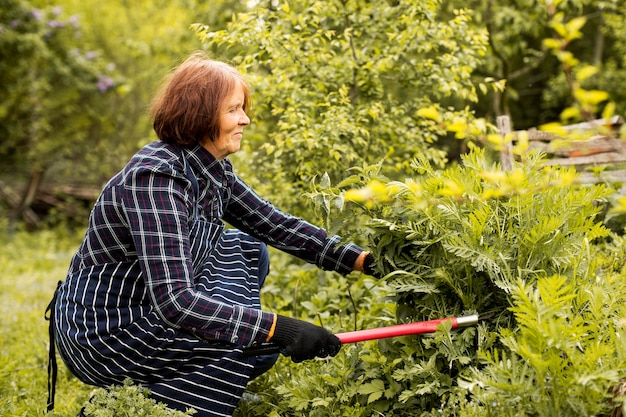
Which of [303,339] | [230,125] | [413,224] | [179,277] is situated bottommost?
[303,339]

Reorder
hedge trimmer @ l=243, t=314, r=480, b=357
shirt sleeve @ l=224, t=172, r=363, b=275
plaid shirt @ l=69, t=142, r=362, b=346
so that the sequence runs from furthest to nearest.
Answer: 1. shirt sleeve @ l=224, t=172, r=363, b=275
2. plaid shirt @ l=69, t=142, r=362, b=346
3. hedge trimmer @ l=243, t=314, r=480, b=357

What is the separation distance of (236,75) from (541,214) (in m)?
1.22

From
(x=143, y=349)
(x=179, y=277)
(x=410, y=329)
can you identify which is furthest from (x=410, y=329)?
(x=143, y=349)

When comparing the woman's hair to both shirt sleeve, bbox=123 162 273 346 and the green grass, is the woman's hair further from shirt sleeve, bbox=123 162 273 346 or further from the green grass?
the green grass

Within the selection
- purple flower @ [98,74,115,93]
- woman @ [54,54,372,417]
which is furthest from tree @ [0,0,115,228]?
woman @ [54,54,372,417]

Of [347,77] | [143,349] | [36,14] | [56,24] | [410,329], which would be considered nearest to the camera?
[410,329]

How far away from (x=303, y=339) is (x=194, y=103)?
0.93 metres

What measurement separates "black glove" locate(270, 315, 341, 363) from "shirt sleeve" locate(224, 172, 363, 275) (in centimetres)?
45

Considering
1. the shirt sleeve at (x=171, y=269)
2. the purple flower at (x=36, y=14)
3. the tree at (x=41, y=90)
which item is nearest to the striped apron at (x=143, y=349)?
the shirt sleeve at (x=171, y=269)

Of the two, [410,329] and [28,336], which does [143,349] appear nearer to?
[410,329]

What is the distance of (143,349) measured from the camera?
2473mm

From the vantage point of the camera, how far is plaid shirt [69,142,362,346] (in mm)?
2355

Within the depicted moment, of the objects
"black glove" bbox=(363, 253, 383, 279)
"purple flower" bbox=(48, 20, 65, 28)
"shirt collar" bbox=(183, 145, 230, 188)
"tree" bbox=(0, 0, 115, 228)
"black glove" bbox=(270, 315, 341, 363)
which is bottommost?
"tree" bbox=(0, 0, 115, 228)

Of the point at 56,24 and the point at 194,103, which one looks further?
the point at 56,24
